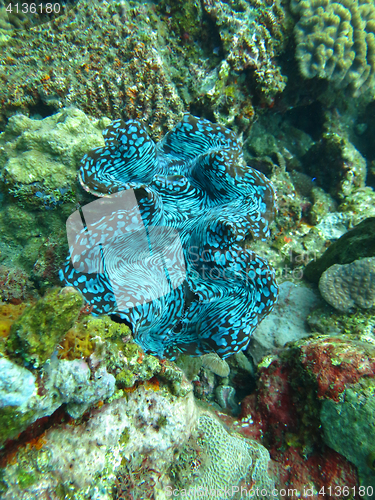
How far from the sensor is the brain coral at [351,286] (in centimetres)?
311

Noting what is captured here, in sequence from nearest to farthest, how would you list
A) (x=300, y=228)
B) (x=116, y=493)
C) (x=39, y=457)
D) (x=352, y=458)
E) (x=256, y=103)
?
(x=39, y=457), (x=116, y=493), (x=352, y=458), (x=256, y=103), (x=300, y=228)

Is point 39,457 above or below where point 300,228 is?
below

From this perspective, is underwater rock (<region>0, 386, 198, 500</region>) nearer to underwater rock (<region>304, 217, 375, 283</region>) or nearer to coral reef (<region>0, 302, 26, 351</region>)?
coral reef (<region>0, 302, 26, 351</region>)

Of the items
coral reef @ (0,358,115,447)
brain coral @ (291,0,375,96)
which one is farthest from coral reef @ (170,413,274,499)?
brain coral @ (291,0,375,96)

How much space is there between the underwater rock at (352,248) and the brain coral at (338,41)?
283cm

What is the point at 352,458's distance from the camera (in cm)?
208

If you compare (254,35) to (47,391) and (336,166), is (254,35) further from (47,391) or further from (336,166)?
(47,391)

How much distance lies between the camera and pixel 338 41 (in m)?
4.44

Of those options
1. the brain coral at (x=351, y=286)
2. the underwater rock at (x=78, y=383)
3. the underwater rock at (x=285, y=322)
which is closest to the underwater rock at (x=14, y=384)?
the underwater rock at (x=78, y=383)

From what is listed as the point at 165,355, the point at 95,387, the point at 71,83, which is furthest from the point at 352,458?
the point at 71,83

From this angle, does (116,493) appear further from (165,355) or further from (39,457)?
(165,355)

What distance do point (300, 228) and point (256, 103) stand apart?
2085 mm
